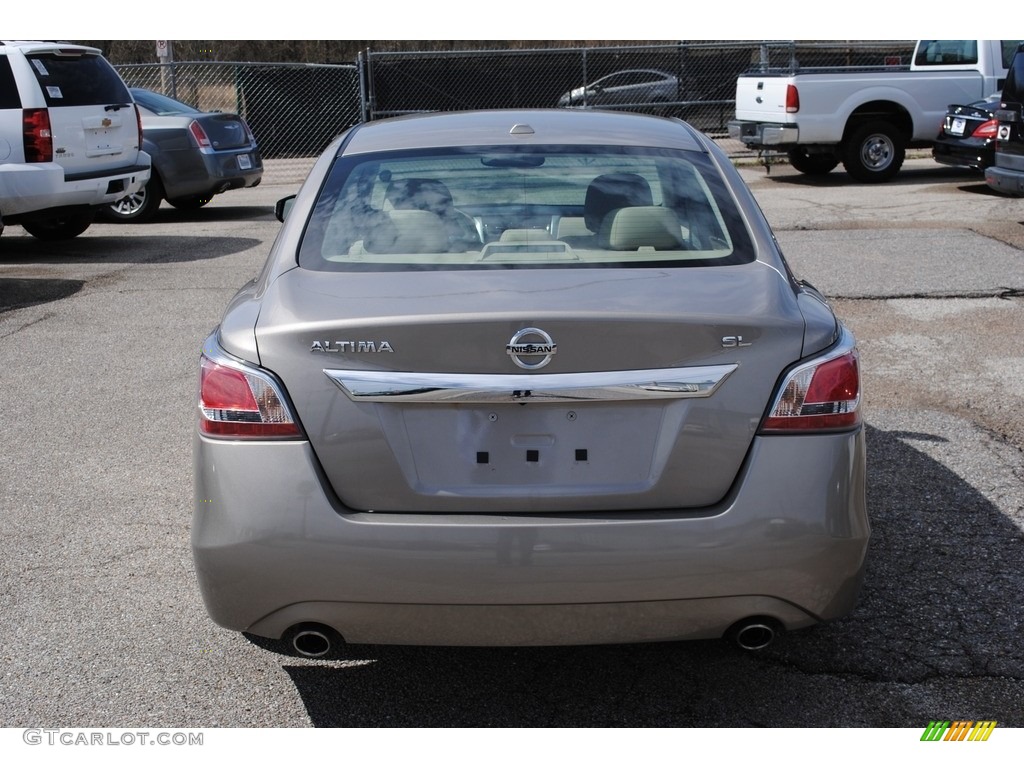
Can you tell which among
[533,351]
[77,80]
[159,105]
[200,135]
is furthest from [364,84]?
[533,351]

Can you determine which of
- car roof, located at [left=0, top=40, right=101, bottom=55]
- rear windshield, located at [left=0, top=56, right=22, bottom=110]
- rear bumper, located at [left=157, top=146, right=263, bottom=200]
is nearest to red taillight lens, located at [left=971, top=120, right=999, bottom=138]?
rear bumper, located at [left=157, top=146, right=263, bottom=200]

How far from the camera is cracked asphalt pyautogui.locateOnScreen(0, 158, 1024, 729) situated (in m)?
3.18

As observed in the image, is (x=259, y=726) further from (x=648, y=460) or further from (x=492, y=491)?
(x=648, y=460)

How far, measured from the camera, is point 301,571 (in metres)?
2.73

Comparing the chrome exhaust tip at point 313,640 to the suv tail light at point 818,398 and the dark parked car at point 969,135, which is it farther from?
the dark parked car at point 969,135

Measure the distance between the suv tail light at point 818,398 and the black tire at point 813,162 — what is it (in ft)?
49.8

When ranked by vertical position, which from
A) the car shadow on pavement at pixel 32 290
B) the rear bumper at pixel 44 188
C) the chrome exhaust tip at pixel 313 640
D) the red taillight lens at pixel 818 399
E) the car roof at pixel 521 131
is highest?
the car roof at pixel 521 131

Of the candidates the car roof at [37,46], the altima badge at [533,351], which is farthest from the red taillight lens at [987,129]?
the altima badge at [533,351]

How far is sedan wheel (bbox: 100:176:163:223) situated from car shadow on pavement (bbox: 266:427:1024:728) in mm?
11211

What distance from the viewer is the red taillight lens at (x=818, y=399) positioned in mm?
2771

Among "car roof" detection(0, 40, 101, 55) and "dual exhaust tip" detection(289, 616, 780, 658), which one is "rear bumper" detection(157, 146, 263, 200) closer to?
"car roof" detection(0, 40, 101, 55)

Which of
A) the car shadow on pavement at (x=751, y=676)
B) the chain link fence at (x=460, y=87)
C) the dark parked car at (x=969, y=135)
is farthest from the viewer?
the chain link fence at (x=460, y=87)

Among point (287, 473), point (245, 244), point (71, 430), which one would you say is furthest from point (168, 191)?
point (287, 473)

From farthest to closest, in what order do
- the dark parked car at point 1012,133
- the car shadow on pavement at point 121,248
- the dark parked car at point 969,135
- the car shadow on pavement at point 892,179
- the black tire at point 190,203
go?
the car shadow on pavement at point 892,179, the dark parked car at point 969,135, the black tire at point 190,203, the dark parked car at point 1012,133, the car shadow on pavement at point 121,248
